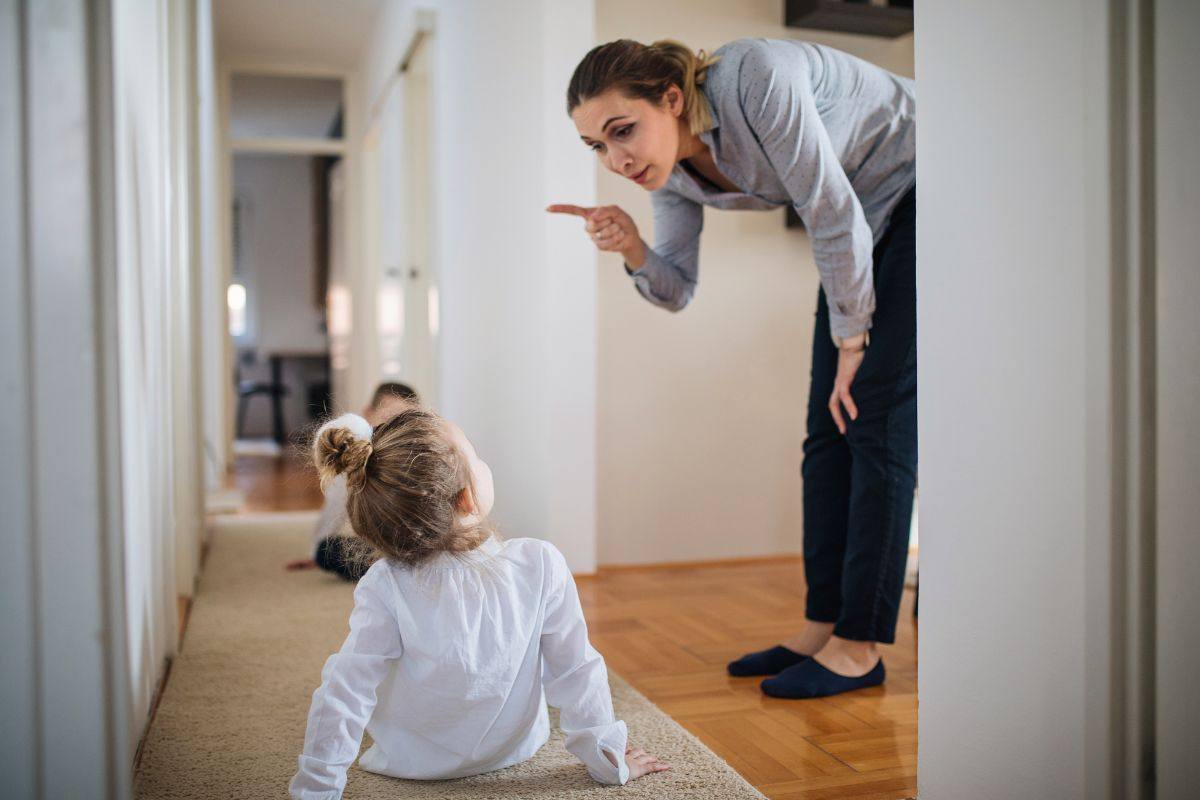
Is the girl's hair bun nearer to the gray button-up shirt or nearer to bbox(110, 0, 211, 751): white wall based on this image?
bbox(110, 0, 211, 751): white wall

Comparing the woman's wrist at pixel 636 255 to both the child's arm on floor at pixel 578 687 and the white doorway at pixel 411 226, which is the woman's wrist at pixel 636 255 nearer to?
the child's arm on floor at pixel 578 687

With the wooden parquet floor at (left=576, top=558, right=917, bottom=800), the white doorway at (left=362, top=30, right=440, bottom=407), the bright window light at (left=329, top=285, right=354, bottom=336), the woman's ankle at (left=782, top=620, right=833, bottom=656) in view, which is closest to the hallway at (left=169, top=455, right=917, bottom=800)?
the wooden parquet floor at (left=576, top=558, right=917, bottom=800)

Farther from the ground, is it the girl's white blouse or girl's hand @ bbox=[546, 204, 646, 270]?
girl's hand @ bbox=[546, 204, 646, 270]

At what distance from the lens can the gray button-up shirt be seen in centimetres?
138

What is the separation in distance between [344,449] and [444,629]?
8.9 inches

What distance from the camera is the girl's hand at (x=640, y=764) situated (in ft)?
3.84

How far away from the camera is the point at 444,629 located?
1109 mm

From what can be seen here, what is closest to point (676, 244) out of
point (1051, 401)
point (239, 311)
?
point (1051, 401)

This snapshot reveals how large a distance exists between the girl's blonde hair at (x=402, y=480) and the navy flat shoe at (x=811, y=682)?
0.63 meters

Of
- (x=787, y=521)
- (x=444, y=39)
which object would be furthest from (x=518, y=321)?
(x=444, y=39)

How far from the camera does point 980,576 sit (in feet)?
3.06

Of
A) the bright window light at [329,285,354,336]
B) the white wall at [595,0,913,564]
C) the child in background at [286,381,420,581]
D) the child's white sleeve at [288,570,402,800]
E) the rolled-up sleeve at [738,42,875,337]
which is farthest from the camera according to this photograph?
the bright window light at [329,285,354,336]

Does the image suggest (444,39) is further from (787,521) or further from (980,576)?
(980,576)

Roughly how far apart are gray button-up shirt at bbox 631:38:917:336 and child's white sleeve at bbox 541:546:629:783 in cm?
61
